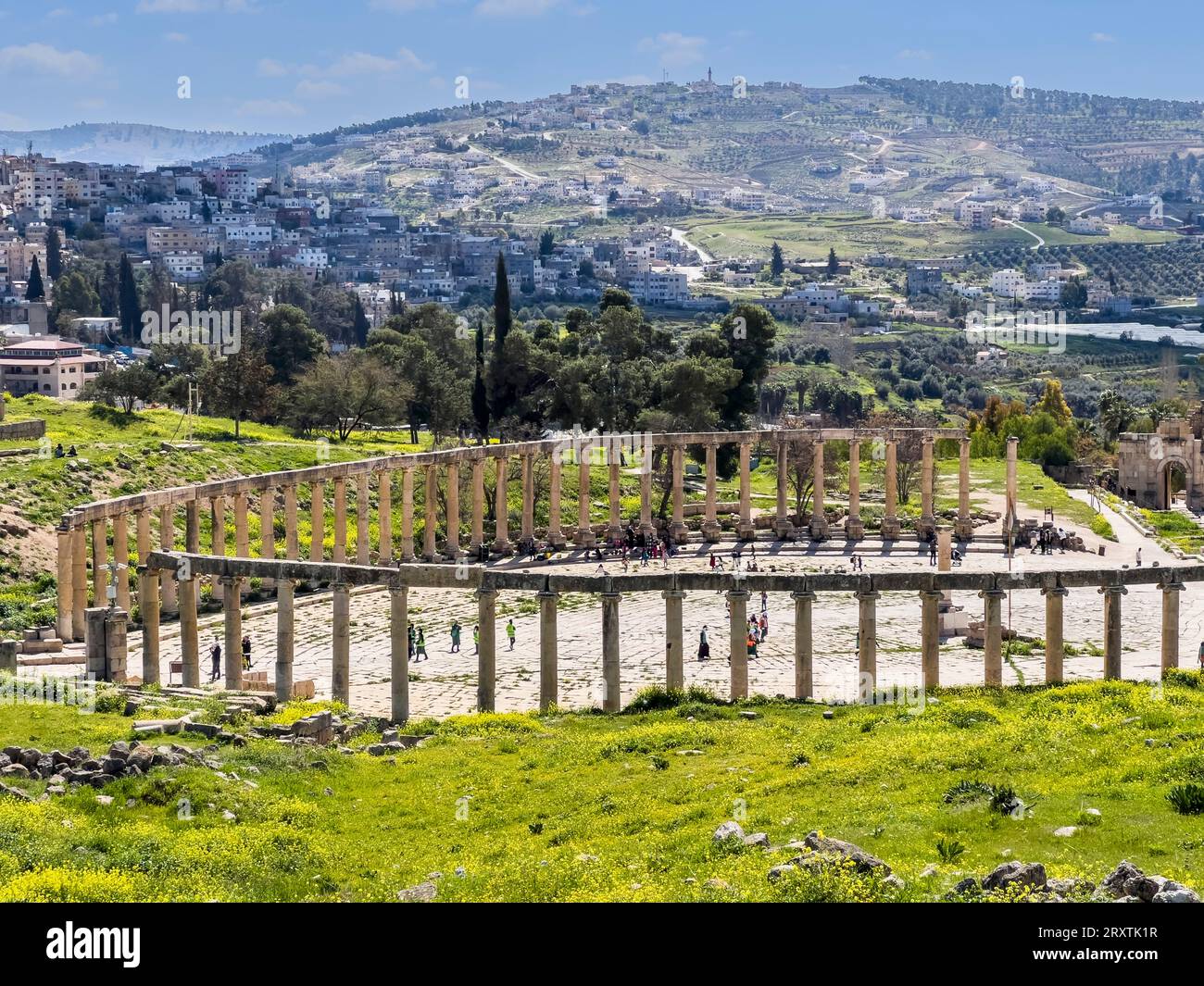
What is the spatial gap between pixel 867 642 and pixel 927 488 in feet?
126

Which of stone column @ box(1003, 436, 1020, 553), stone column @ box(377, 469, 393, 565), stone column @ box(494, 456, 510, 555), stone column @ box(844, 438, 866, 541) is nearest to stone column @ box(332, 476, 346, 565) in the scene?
stone column @ box(377, 469, 393, 565)

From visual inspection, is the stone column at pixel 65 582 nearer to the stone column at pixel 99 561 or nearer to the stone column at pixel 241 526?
the stone column at pixel 99 561

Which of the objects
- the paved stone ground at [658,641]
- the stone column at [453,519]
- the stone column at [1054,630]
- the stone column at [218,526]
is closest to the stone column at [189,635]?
the paved stone ground at [658,641]

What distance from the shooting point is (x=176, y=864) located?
26.8m

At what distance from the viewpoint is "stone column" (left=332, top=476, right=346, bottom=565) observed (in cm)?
6875

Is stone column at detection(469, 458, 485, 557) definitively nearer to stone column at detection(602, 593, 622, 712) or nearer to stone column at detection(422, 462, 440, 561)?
stone column at detection(422, 462, 440, 561)

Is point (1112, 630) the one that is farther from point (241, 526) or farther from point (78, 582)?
point (241, 526)

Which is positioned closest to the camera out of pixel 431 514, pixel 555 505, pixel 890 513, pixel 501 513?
pixel 431 514

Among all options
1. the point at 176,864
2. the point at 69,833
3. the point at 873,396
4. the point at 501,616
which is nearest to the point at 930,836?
the point at 176,864

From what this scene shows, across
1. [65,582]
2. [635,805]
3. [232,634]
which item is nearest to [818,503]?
[65,582]

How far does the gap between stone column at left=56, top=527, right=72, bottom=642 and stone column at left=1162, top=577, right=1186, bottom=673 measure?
31417 mm

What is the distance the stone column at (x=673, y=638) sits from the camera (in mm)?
44406

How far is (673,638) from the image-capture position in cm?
4450
